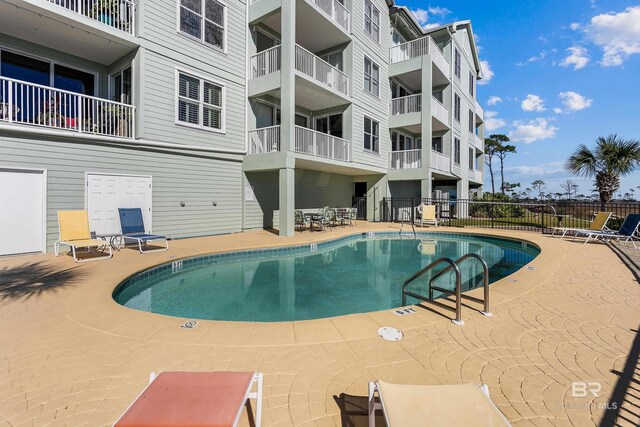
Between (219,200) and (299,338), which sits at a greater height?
(219,200)

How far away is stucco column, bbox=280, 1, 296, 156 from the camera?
1182 centimetres

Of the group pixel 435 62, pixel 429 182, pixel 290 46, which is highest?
pixel 435 62

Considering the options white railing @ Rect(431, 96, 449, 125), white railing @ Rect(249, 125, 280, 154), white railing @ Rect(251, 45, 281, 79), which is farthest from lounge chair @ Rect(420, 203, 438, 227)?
white railing @ Rect(251, 45, 281, 79)

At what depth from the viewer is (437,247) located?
468 inches

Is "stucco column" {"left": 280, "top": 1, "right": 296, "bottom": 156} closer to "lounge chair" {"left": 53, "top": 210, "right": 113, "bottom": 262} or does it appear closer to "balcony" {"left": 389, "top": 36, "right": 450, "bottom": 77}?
"lounge chair" {"left": 53, "top": 210, "right": 113, "bottom": 262}

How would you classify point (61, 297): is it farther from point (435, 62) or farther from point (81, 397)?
point (435, 62)

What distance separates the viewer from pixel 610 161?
15.1 m

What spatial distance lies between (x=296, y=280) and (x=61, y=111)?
862 centimetres

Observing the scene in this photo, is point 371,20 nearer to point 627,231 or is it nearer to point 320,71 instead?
point 320,71

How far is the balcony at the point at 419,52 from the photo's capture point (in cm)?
1850

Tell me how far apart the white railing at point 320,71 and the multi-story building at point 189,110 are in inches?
3.1

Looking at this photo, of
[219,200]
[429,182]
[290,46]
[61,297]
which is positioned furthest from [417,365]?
[429,182]

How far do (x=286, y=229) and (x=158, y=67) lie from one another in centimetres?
706

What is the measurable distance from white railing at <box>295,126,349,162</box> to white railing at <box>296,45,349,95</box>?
2.34 metres
